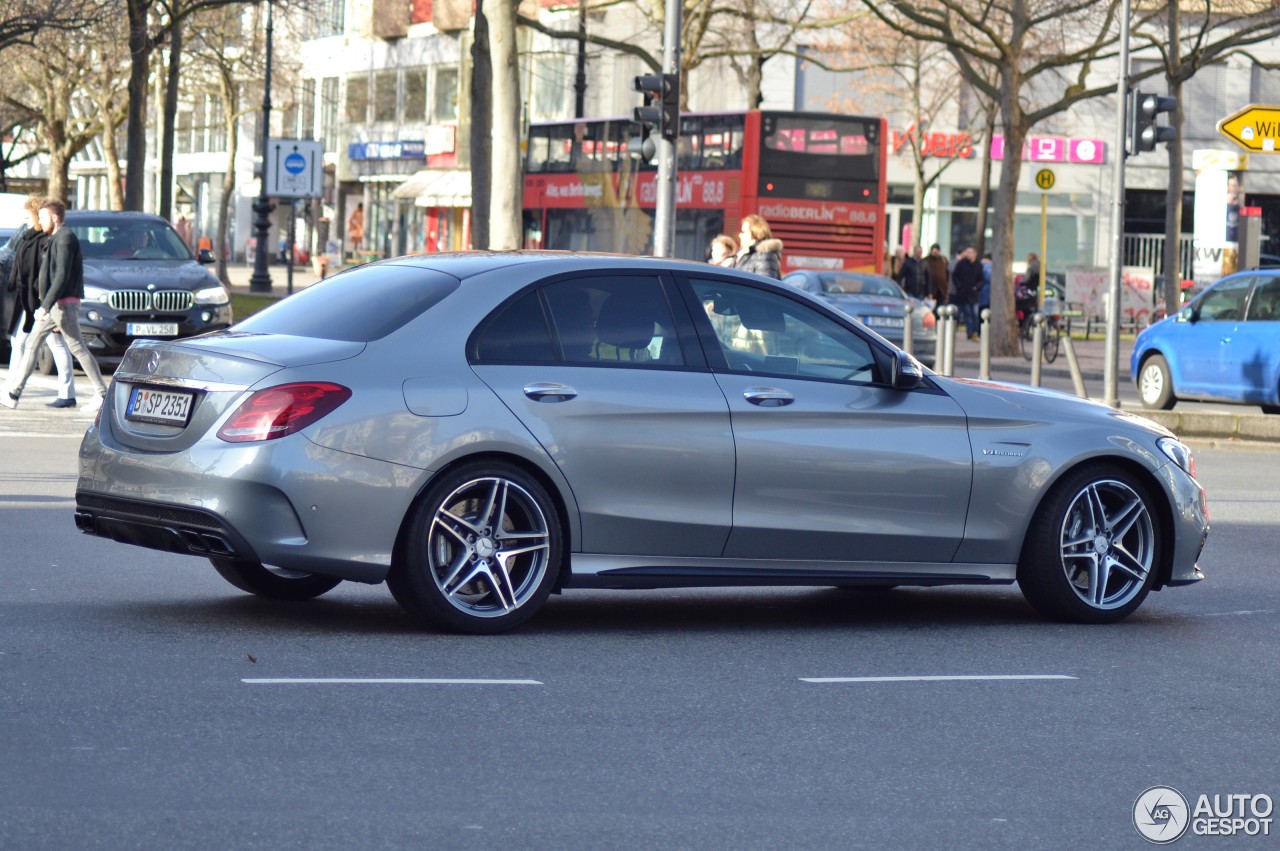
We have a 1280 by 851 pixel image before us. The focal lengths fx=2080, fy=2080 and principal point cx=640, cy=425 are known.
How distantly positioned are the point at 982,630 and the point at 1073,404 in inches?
41.1

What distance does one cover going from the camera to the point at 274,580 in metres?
8.62

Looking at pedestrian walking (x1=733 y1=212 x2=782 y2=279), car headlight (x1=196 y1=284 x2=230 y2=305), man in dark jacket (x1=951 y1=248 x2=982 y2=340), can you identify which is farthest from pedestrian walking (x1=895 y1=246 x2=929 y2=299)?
pedestrian walking (x1=733 y1=212 x2=782 y2=279)

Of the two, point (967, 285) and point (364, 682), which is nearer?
point (364, 682)

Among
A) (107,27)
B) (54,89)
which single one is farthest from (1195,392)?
(54,89)

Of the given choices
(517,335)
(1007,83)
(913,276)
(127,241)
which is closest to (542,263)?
(517,335)

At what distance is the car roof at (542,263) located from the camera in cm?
802

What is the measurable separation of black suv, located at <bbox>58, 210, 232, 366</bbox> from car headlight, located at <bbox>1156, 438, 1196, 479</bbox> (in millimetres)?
13547

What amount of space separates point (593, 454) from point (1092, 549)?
2346 mm

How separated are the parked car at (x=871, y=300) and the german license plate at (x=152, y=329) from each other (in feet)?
31.7

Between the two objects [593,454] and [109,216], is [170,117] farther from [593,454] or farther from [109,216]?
[593,454]

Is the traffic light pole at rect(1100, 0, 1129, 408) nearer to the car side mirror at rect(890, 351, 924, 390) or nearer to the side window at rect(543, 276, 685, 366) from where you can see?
the car side mirror at rect(890, 351, 924, 390)

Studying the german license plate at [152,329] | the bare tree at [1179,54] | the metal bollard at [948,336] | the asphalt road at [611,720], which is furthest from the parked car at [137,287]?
the bare tree at [1179,54]

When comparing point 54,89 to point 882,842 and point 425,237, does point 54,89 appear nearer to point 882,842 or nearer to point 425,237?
point 425,237

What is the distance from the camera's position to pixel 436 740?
19.3ft
